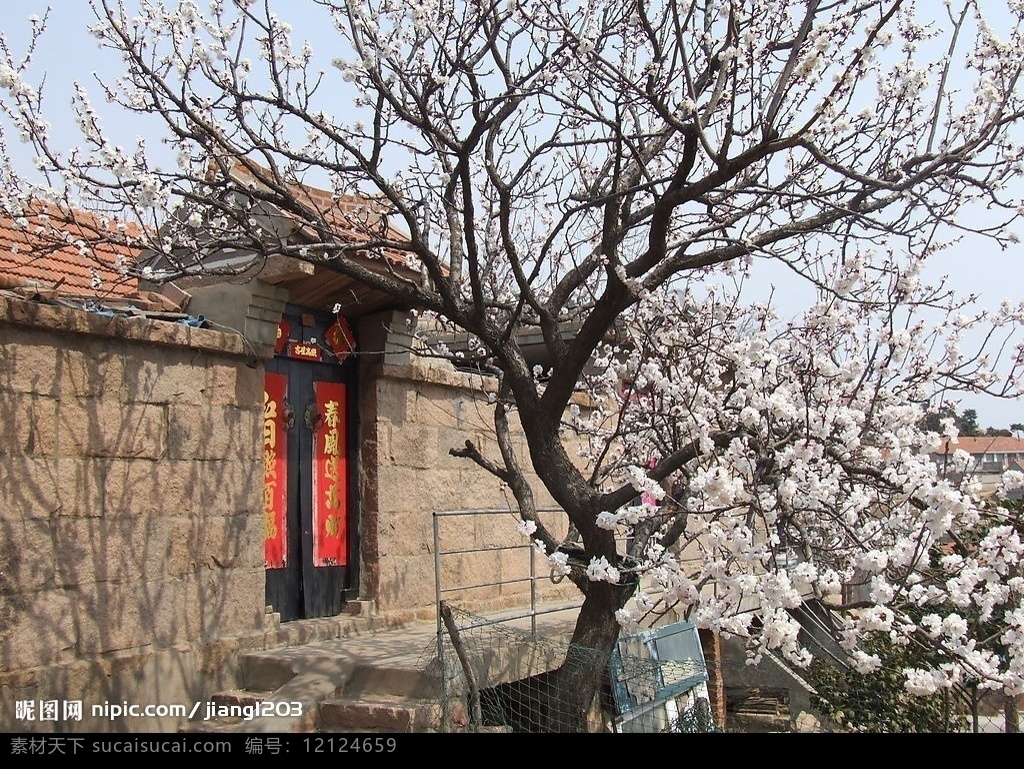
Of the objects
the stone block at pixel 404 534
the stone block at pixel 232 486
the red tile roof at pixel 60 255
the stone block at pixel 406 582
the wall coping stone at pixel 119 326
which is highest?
the red tile roof at pixel 60 255

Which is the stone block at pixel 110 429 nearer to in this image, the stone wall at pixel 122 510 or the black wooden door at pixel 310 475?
the stone wall at pixel 122 510

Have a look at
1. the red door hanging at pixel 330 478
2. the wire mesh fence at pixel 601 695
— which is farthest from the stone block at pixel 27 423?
the wire mesh fence at pixel 601 695

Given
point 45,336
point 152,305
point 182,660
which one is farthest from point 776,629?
point 152,305

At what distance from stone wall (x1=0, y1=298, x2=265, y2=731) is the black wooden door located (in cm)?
46

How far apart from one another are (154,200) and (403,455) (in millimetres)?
3657

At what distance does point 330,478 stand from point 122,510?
222 centimetres

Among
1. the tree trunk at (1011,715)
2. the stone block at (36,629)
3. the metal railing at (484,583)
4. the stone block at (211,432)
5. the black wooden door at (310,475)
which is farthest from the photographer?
the tree trunk at (1011,715)

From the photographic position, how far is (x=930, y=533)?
172 inches

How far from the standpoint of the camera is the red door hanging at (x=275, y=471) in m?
7.40

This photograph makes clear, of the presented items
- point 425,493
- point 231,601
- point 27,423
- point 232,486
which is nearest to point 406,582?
point 425,493

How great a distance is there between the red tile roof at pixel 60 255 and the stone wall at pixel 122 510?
0.52 m

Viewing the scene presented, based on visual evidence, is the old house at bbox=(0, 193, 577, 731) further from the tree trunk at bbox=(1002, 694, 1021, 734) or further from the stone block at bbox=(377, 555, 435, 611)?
the tree trunk at bbox=(1002, 694, 1021, 734)

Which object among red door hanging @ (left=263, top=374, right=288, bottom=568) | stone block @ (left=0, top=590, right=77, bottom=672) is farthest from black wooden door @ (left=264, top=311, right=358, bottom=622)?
stone block @ (left=0, top=590, right=77, bottom=672)

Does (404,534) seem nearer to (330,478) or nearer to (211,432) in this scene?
(330,478)
